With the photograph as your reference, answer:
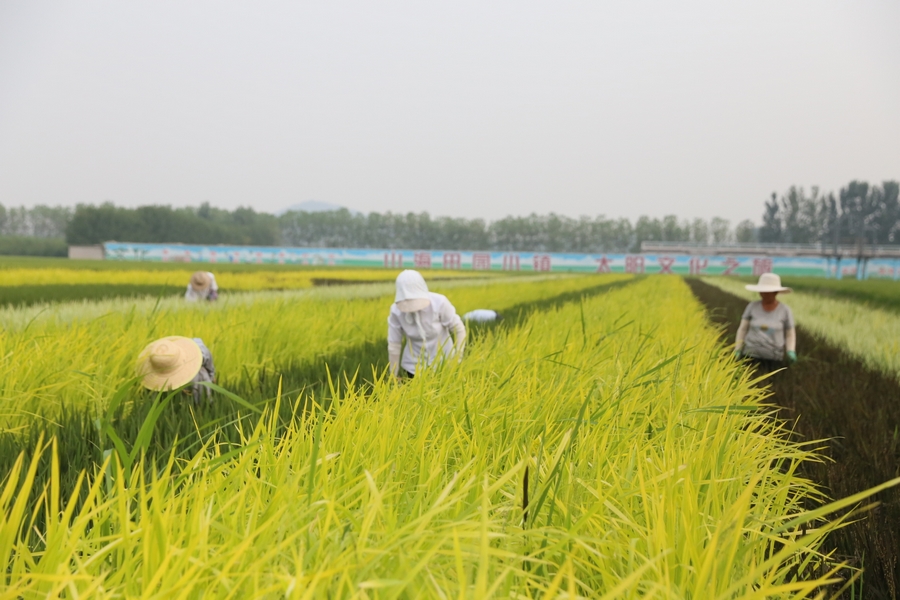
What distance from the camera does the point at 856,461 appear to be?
2264 mm

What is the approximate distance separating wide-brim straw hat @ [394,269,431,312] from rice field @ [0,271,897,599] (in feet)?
1.46

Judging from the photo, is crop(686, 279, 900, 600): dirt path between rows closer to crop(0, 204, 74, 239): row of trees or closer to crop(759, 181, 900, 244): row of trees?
crop(0, 204, 74, 239): row of trees

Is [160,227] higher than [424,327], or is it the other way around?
[160,227]

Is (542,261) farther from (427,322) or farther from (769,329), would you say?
(427,322)

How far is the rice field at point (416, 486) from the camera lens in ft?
2.68

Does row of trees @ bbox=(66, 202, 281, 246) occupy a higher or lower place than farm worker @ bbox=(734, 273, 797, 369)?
higher

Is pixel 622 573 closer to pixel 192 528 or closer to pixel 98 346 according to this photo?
pixel 192 528

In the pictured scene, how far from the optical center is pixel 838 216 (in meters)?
71.9

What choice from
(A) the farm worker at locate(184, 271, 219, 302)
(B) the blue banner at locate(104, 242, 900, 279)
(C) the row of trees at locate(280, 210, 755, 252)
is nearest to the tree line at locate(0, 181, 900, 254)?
(C) the row of trees at locate(280, 210, 755, 252)

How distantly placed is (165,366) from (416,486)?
1.67 meters

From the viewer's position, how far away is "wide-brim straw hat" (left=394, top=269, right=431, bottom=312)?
10.1ft

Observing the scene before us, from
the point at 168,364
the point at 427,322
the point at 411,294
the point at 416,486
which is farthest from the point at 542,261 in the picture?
the point at 416,486

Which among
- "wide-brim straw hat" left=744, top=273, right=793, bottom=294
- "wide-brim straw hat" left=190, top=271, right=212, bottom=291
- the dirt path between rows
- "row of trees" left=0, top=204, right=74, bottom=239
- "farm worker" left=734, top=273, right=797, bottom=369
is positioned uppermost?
"row of trees" left=0, top=204, right=74, bottom=239

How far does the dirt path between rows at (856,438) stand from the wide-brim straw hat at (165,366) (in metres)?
2.41
